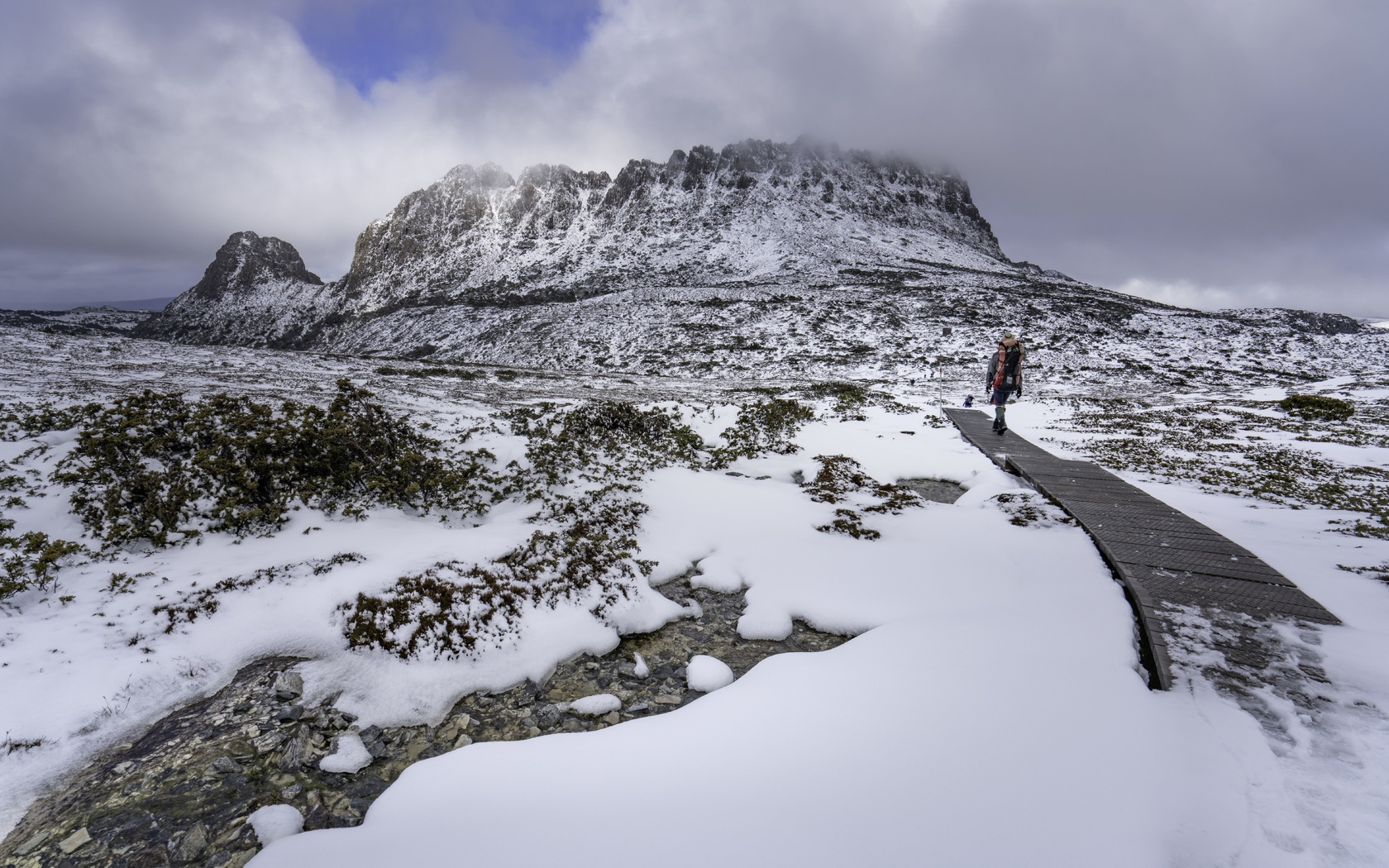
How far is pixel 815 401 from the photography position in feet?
64.3

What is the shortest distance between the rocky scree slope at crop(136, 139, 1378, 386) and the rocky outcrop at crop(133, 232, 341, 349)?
590mm

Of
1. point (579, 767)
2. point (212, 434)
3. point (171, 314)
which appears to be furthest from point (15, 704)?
point (171, 314)

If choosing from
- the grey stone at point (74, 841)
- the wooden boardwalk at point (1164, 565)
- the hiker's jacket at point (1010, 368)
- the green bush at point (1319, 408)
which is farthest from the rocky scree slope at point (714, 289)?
the grey stone at point (74, 841)

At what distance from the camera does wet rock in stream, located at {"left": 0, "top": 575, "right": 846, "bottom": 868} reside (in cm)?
244

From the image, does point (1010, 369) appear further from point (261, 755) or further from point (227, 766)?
point (227, 766)

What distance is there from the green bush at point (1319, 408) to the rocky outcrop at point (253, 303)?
102 meters

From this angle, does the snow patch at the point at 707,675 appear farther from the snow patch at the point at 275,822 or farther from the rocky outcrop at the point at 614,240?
the rocky outcrop at the point at 614,240

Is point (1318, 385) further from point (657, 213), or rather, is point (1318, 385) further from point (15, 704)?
point (657, 213)

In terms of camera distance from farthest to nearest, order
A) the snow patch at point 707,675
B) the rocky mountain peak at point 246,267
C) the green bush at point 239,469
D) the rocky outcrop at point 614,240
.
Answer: the rocky mountain peak at point 246,267
the rocky outcrop at point 614,240
the green bush at point 239,469
the snow patch at point 707,675

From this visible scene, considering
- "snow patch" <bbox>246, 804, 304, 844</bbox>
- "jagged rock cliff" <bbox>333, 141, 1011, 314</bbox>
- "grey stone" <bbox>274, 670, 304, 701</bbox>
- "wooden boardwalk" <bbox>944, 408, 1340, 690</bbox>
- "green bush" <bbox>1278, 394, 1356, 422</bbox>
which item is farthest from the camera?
"jagged rock cliff" <bbox>333, 141, 1011, 314</bbox>

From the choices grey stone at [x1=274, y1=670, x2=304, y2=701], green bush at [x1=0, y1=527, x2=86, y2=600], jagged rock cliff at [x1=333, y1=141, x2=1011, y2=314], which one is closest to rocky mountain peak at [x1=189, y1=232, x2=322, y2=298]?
jagged rock cliff at [x1=333, y1=141, x2=1011, y2=314]

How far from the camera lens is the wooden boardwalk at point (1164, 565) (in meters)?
4.27

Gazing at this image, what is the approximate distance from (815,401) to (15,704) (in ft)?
62.2

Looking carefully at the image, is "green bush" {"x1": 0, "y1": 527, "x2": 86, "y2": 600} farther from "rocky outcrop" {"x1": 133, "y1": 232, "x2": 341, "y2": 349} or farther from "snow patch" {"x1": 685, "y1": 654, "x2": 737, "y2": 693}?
"rocky outcrop" {"x1": 133, "y1": 232, "x2": 341, "y2": 349}
